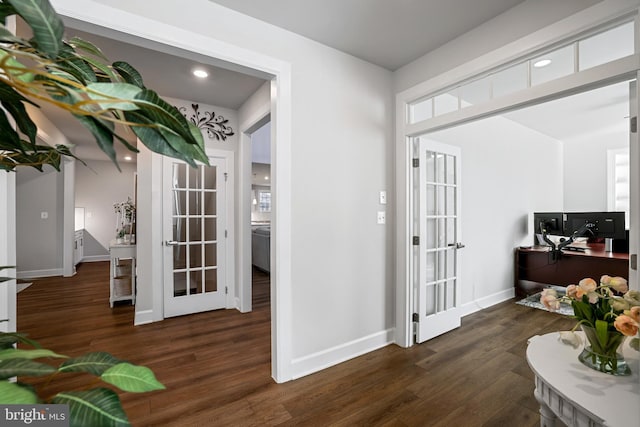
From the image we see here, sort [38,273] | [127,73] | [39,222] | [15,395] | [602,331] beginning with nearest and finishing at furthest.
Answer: [15,395]
[127,73]
[602,331]
[38,273]
[39,222]

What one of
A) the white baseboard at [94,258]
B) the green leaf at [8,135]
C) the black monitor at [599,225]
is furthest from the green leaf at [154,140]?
the white baseboard at [94,258]

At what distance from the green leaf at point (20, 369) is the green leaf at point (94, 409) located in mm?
42

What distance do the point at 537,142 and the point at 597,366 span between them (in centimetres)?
502

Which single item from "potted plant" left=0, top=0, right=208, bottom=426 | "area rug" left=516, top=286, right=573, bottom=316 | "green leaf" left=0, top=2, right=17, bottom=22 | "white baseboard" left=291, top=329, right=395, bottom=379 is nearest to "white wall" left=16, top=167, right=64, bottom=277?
"white baseboard" left=291, top=329, right=395, bottom=379

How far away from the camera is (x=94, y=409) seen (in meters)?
0.38

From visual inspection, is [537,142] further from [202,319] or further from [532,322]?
[202,319]

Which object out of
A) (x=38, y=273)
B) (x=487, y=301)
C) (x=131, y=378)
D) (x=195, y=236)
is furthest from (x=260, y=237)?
(x=131, y=378)

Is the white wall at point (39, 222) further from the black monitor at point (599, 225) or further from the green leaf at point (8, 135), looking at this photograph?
the black monitor at point (599, 225)

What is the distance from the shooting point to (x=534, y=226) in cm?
434

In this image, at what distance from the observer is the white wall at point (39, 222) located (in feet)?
17.6

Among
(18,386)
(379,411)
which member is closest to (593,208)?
(379,411)

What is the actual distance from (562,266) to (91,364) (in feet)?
16.7

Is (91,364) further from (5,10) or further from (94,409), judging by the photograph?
(5,10)

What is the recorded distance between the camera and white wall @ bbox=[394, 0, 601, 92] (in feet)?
5.77
